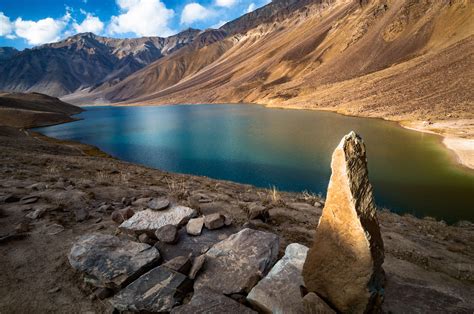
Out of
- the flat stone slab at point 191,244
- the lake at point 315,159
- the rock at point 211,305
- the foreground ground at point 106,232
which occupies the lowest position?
the lake at point 315,159

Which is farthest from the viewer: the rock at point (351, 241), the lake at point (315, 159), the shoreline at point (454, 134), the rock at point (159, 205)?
the shoreline at point (454, 134)

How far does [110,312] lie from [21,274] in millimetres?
1988

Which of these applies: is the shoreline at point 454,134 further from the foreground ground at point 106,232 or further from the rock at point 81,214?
the rock at point 81,214

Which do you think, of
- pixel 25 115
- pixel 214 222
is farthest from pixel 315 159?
pixel 25 115

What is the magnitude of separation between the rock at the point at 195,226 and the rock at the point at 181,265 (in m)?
1.18

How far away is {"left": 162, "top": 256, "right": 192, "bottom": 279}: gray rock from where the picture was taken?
14.8 feet

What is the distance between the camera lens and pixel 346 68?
283 feet

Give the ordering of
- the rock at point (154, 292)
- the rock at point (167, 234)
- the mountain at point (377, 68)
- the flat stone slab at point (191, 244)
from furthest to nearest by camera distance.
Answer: the mountain at point (377, 68), the rock at point (167, 234), the flat stone slab at point (191, 244), the rock at point (154, 292)

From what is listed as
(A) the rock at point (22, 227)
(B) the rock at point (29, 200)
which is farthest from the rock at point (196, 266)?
(B) the rock at point (29, 200)

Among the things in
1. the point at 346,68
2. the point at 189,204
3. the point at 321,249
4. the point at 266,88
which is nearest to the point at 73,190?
the point at 189,204

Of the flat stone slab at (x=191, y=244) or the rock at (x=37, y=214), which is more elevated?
the rock at (x=37, y=214)

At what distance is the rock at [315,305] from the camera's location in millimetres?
3662

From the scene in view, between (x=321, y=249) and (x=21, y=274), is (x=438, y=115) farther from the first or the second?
(x=21, y=274)

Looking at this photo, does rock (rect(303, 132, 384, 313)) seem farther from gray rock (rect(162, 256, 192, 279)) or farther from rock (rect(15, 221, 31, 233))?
rock (rect(15, 221, 31, 233))
